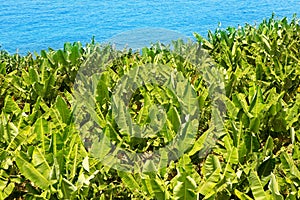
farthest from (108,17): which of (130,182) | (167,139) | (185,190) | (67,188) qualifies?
(185,190)

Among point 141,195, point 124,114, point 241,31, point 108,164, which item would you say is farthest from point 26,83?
point 241,31

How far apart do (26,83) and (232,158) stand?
5.07 ft

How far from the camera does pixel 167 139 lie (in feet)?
7.19

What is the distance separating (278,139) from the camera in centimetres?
239

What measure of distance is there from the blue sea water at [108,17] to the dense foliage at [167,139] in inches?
236

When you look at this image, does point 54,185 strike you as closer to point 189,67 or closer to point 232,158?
point 232,158

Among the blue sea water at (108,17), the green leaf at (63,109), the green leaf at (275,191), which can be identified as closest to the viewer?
the green leaf at (275,191)

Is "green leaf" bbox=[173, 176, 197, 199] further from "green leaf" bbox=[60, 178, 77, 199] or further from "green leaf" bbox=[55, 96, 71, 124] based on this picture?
"green leaf" bbox=[55, 96, 71, 124]

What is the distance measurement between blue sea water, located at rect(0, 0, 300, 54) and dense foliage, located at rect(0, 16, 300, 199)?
599cm

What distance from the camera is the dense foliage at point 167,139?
1.73 meters

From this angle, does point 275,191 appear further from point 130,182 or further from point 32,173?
point 32,173

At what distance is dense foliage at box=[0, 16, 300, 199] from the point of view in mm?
1728

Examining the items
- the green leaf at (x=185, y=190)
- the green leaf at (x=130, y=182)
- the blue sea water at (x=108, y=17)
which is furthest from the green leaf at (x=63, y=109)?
the blue sea water at (x=108, y=17)

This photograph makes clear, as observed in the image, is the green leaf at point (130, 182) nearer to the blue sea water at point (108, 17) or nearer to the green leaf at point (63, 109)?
the green leaf at point (63, 109)
